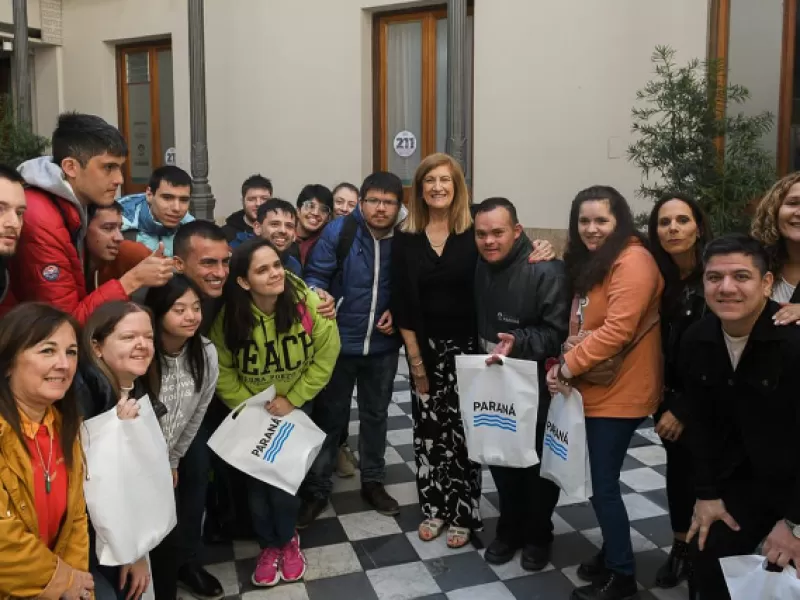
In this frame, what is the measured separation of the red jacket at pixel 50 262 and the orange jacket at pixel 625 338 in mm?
1704

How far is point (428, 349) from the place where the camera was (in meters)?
3.34

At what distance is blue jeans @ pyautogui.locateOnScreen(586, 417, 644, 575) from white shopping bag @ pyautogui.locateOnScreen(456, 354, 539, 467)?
9.7 inches

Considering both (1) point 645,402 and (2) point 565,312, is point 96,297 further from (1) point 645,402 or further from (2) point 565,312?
(1) point 645,402

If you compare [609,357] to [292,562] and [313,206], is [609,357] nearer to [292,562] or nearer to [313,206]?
[292,562]

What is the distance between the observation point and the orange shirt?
2.03 m

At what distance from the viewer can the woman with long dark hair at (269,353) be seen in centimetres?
298

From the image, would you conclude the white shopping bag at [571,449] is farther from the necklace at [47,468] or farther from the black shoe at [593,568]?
the necklace at [47,468]

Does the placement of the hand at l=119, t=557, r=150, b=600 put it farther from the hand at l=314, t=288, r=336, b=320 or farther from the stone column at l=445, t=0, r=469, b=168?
the stone column at l=445, t=0, r=469, b=168

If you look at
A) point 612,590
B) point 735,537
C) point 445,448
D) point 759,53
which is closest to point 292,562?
point 445,448

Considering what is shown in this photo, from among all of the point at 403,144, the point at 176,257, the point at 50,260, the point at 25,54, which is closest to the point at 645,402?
the point at 176,257

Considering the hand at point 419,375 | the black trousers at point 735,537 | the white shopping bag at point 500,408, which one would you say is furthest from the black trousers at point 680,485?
the hand at point 419,375

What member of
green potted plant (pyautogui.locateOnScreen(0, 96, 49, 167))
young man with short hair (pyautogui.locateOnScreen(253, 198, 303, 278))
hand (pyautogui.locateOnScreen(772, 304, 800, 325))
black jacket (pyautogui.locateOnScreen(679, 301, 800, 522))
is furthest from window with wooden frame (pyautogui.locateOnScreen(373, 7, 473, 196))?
hand (pyautogui.locateOnScreen(772, 304, 800, 325))

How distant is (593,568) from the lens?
304cm

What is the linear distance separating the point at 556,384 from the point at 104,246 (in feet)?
6.03
